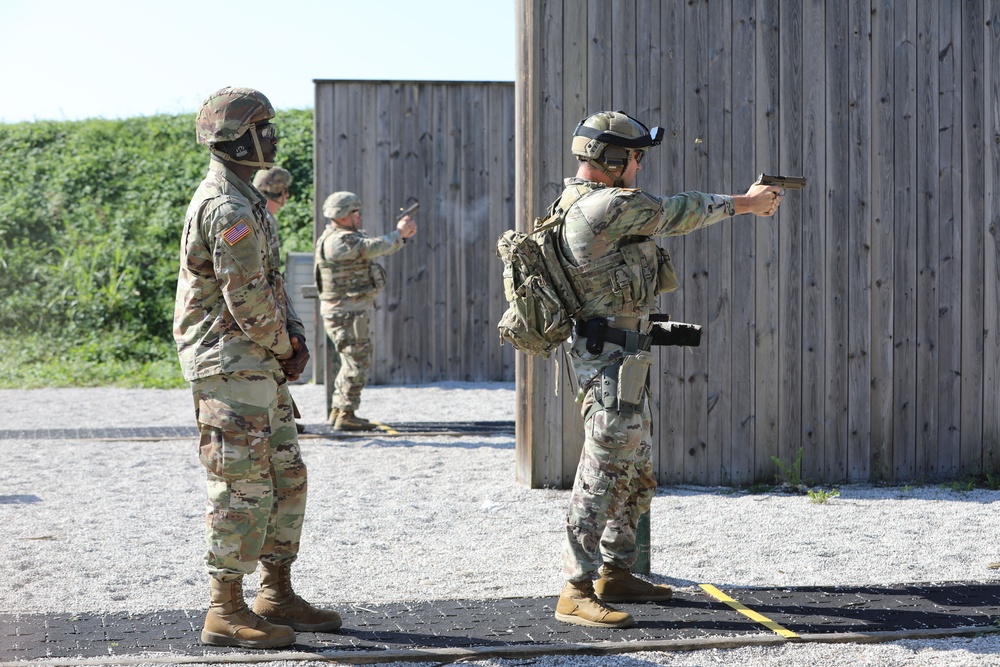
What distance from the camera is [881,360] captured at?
24.3 feet

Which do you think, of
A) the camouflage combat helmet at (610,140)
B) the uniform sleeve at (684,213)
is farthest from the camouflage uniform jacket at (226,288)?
the uniform sleeve at (684,213)

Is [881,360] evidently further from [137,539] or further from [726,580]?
[137,539]

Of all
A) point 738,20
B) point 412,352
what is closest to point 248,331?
point 738,20

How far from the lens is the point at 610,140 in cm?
451

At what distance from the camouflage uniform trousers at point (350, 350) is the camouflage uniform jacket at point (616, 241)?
536 centimetres

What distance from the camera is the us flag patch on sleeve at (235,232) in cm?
401

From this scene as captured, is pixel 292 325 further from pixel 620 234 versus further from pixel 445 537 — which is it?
pixel 445 537

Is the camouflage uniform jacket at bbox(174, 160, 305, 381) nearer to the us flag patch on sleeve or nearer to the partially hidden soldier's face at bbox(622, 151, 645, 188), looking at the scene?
the us flag patch on sleeve

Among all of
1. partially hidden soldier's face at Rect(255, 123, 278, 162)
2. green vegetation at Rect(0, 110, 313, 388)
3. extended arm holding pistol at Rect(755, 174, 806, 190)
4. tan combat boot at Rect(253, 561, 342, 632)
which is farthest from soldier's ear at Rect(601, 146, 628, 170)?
green vegetation at Rect(0, 110, 313, 388)

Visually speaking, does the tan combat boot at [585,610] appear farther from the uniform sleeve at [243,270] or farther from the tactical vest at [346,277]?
the tactical vest at [346,277]

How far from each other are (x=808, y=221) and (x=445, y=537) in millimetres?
3122

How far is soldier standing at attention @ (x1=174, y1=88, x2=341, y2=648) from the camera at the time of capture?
405 cm

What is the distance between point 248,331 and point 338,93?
9653mm

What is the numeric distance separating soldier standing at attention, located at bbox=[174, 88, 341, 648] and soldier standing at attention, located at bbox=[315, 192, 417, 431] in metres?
5.46
